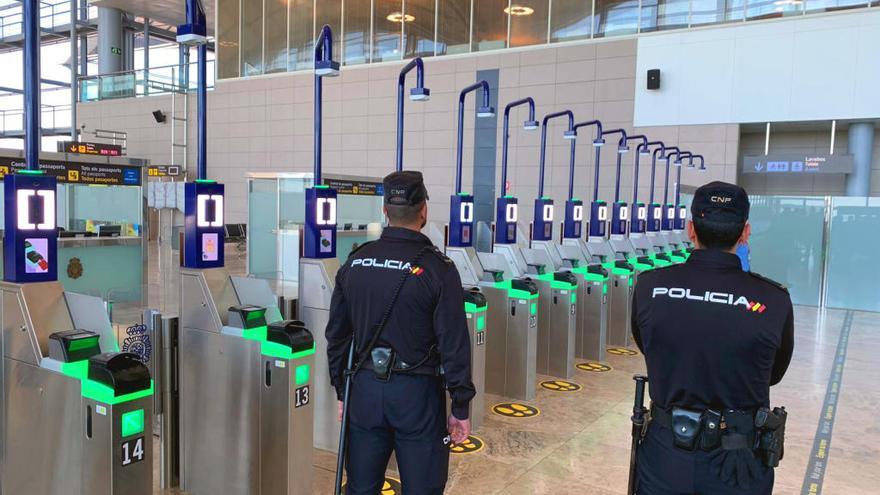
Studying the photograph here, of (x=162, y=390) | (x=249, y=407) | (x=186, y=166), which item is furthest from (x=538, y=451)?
(x=186, y=166)

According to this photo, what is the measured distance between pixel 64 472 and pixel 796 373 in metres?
6.62

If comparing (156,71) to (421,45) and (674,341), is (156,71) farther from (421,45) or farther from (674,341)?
(674,341)

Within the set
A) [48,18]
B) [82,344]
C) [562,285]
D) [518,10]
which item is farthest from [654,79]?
[48,18]

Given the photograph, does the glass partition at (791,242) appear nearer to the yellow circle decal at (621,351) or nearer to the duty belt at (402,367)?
the yellow circle decal at (621,351)

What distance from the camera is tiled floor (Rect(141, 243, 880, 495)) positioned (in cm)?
403

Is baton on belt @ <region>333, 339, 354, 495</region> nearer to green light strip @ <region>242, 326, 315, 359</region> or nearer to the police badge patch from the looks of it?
green light strip @ <region>242, 326, 315, 359</region>

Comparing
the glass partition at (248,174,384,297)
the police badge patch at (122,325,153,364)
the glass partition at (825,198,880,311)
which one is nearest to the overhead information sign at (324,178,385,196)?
the glass partition at (248,174,384,297)

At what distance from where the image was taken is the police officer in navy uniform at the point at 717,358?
A: 1.97 meters

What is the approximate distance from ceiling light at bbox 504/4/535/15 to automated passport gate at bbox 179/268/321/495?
1252cm

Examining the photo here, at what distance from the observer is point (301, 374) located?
3.31 m

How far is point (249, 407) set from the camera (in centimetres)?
338

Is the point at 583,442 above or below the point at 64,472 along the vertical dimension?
below

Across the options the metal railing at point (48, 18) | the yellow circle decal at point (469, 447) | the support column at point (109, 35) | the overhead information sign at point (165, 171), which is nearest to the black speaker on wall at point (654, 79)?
the yellow circle decal at point (469, 447)

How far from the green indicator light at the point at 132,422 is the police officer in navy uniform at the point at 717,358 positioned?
1918 millimetres
